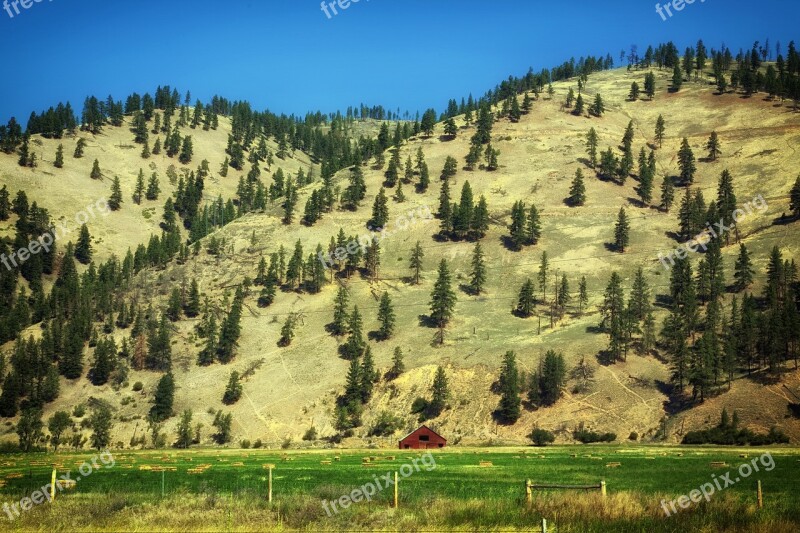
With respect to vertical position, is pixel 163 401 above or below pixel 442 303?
below

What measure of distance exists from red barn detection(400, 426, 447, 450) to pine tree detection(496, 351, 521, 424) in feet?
71.9

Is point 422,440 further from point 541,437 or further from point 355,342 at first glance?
point 355,342

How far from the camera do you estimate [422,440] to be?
305ft

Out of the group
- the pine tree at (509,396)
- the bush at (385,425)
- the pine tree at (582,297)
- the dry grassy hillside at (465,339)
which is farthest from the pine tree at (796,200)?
the bush at (385,425)

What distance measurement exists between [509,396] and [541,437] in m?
12.1

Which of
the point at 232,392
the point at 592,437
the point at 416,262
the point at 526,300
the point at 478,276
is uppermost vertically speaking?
the point at 416,262

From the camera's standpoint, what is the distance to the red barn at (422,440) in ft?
303

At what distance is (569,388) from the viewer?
116 meters

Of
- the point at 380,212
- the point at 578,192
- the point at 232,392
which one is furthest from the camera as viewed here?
the point at 578,192

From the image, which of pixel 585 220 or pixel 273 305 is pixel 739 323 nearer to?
pixel 585 220

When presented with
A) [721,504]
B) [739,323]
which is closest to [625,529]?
[721,504]

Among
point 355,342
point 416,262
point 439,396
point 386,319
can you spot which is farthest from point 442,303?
point 439,396

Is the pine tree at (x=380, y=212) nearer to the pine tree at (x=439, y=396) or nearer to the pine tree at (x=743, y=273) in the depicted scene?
the pine tree at (x=439, y=396)

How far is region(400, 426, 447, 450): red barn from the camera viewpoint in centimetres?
9231
